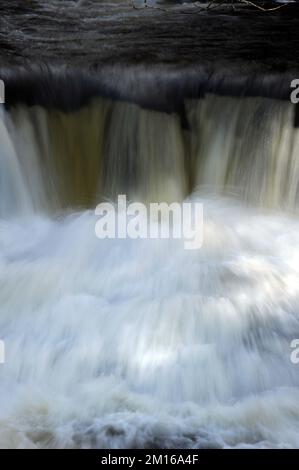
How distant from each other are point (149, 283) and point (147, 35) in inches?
129

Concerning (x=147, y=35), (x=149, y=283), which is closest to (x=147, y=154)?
(x=149, y=283)

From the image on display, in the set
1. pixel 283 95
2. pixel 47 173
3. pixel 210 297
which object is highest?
pixel 283 95

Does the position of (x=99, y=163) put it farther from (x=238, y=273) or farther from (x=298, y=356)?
(x=298, y=356)

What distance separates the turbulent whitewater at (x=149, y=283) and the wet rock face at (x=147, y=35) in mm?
635

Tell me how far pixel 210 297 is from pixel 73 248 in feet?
4.09

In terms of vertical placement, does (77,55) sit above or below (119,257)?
above

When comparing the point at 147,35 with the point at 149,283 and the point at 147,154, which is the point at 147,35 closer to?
the point at 147,154

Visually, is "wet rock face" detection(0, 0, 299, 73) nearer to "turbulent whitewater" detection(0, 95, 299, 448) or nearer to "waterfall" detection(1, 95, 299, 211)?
"waterfall" detection(1, 95, 299, 211)

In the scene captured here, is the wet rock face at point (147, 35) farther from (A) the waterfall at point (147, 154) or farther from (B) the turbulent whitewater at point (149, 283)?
(B) the turbulent whitewater at point (149, 283)

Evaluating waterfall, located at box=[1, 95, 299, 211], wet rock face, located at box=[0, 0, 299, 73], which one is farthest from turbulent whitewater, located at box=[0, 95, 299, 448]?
wet rock face, located at box=[0, 0, 299, 73]

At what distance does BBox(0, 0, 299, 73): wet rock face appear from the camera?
617cm

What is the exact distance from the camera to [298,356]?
13.9ft
